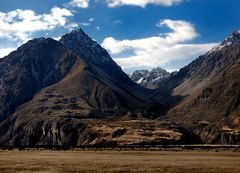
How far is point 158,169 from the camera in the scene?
68062 mm

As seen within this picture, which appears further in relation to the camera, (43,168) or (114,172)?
(43,168)

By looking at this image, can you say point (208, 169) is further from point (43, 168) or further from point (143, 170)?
point (43, 168)

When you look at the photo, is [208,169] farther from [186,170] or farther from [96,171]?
[96,171]

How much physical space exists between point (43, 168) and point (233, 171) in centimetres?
2994

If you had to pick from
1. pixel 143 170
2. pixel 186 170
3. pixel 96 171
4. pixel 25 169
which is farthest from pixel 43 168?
pixel 186 170

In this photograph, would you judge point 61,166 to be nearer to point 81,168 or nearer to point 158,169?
point 81,168

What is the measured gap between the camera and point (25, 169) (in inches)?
2648

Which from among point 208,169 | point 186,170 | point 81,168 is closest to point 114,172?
point 81,168

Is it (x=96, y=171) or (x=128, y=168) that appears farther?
(x=128, y=168)

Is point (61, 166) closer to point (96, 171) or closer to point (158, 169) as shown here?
point (96, 171)

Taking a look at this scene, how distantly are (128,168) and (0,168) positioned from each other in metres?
20.4

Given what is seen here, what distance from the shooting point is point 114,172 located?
64000 mm

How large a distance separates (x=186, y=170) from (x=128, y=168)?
924 centimetres

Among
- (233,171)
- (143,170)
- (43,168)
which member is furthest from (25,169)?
(233,171)
